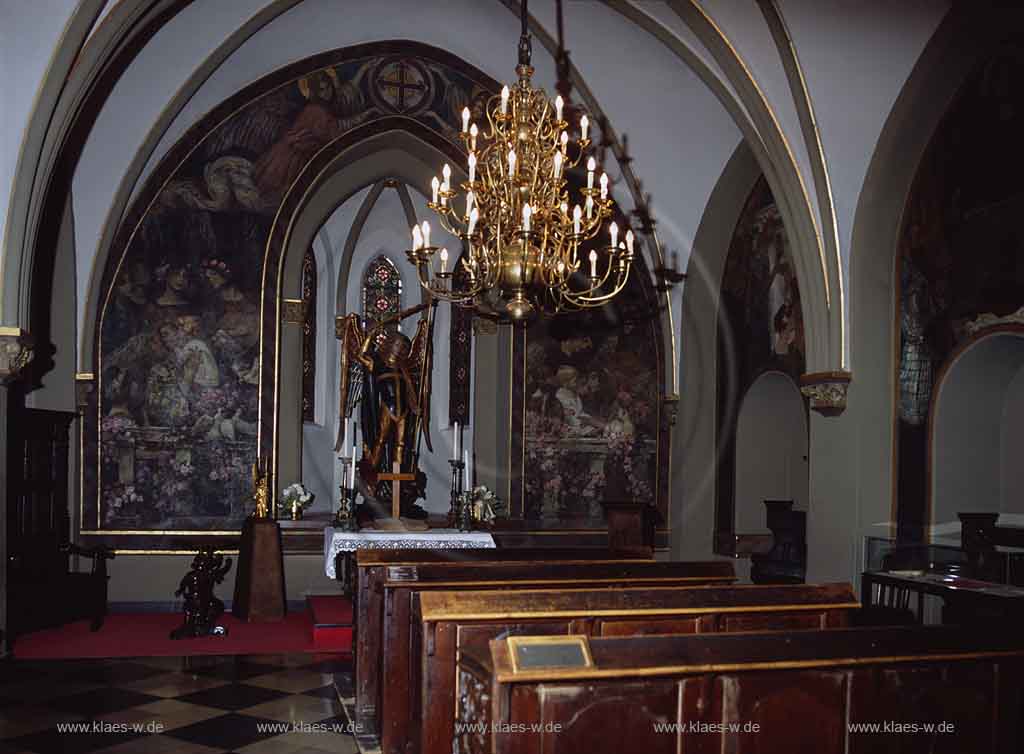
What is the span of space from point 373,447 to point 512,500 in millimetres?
2020

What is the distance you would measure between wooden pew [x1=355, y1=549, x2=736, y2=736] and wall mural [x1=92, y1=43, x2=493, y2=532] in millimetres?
5689

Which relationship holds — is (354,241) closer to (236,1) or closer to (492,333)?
(492,333)

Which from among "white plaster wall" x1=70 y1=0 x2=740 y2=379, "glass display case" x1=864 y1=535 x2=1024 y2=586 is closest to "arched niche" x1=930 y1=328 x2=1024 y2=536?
"glass display case" x1=864 y1=535 x2=1024 y2=586

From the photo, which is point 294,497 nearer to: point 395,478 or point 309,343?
point 395,478

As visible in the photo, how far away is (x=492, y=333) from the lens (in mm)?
13719

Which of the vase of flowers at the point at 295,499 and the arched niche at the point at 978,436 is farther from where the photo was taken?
the vase of flowers at the point at 295,499

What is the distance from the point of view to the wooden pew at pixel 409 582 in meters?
6.10

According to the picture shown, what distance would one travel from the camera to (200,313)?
12438mm

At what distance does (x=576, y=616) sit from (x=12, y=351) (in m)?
5.61

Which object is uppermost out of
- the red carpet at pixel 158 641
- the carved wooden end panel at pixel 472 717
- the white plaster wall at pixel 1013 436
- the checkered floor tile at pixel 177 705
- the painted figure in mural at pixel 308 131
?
the painted figure in mural at pixel 308 131

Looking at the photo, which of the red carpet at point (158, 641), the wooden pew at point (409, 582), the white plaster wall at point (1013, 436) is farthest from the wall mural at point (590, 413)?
the wooden pew at point (409, 582)

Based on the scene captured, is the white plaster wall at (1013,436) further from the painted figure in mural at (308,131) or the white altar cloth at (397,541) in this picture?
the painted figure in mural at (308,131)

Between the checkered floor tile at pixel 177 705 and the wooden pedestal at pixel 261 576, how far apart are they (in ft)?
6.80

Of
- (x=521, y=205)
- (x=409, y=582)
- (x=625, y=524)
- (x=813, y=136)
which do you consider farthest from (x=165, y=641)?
(x=813, y=136)
